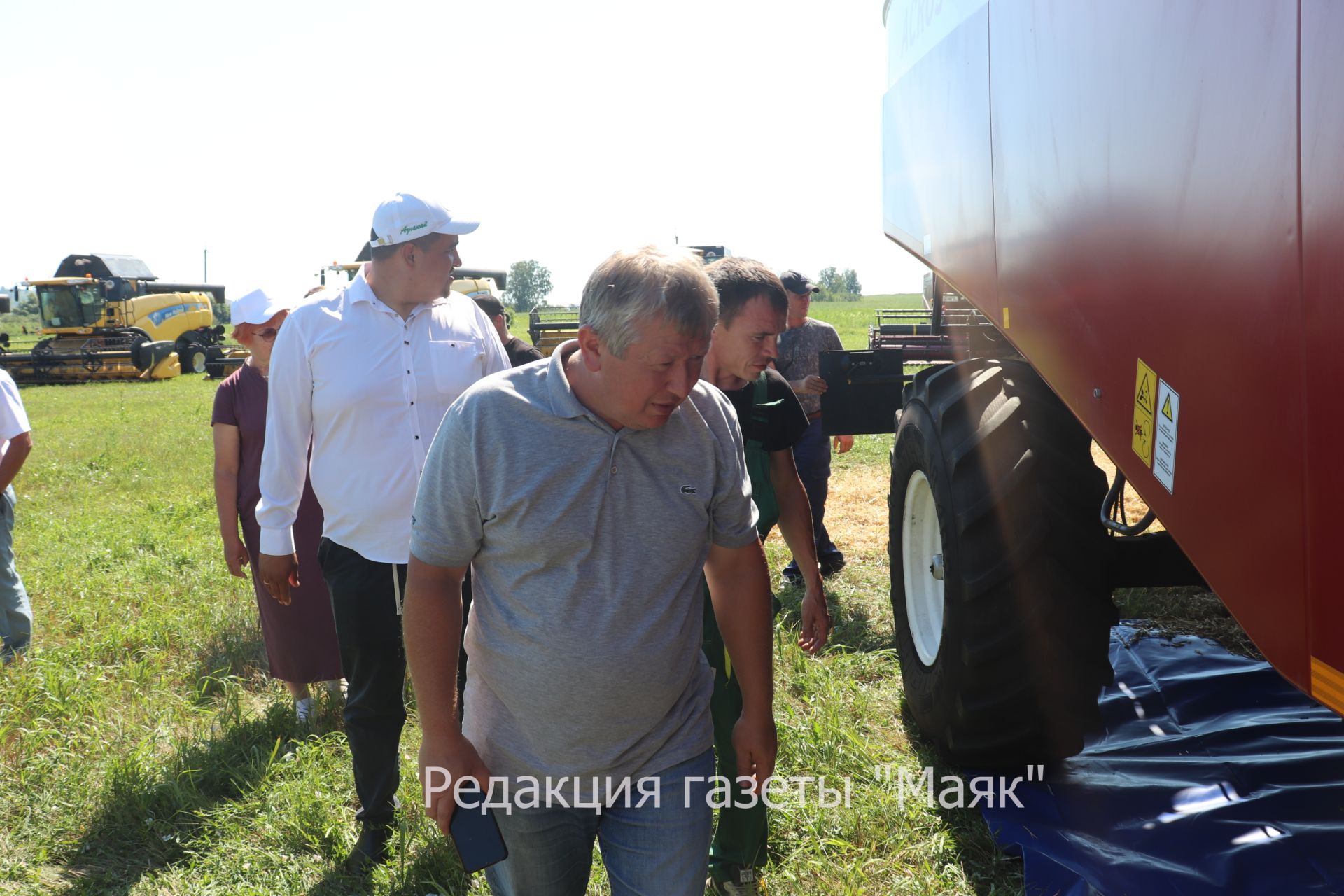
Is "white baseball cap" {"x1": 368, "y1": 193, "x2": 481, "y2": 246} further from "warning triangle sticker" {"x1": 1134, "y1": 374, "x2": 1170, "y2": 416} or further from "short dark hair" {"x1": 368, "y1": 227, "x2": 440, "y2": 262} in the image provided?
"warning triangle sticker" {"x1": 1134, "y1": 374, "x2": 1170, "y2": 416}

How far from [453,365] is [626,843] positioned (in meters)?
1.59

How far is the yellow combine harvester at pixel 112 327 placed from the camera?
25.6 metres

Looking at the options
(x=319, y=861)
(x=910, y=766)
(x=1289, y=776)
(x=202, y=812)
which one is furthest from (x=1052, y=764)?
(x=202, y=812)

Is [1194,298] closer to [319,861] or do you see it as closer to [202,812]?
[319,861]

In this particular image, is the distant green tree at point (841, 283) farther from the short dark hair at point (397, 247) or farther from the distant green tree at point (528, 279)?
the short dark hair at point (397, 247)

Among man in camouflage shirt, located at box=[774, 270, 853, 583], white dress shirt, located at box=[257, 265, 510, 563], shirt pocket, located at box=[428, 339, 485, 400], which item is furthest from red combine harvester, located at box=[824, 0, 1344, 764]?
man in camouflage shirt, located at box=[774, 270, 853, 583]

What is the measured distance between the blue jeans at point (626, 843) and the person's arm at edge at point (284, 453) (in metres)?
1.57

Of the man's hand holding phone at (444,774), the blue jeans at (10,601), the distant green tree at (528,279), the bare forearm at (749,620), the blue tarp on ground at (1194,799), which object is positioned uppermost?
the distant green tree at (528,279)

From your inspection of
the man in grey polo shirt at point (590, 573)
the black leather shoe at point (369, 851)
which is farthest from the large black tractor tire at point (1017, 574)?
the black leather shoe at point (369, 851)

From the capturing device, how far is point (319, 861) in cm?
326

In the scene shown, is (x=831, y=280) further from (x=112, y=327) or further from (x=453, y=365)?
(x=453, y=365)

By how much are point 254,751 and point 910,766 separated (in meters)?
2.49

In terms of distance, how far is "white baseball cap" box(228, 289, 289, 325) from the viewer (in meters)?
3.94

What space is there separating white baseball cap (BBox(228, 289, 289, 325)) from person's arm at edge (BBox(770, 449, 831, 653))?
2.16 meters
